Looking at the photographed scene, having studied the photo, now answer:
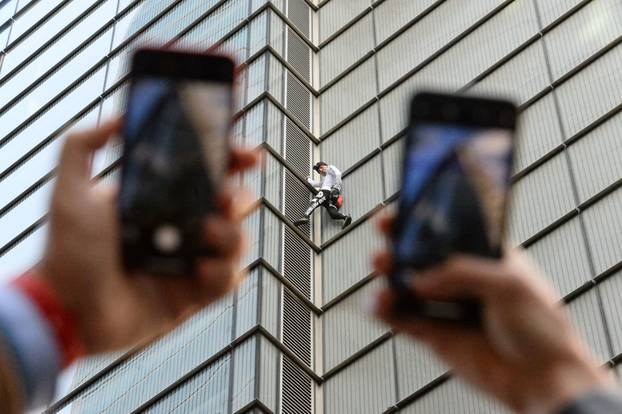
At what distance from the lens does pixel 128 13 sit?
2767 centimetres

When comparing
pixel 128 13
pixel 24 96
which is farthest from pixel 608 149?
pixel 24 96

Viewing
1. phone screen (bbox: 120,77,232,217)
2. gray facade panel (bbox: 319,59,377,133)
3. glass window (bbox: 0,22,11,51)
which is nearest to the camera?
phone screen (bbox: 120,77,232,217)

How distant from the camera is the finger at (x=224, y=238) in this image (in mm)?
3064

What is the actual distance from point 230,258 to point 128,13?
25323 millimetres

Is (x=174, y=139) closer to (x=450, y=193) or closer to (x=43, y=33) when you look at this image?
(x=450, y=193)

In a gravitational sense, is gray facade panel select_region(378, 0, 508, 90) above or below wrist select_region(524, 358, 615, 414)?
above

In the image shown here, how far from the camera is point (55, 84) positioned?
27.6m

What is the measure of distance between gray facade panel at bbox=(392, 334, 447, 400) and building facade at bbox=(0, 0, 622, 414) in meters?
0.03

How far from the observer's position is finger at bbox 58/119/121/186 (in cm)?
315

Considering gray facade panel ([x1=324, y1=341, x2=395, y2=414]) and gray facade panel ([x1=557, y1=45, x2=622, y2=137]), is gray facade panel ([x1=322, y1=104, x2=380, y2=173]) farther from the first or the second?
gray facade panel ([x1=324, y1=341, x2=395, y2=414])

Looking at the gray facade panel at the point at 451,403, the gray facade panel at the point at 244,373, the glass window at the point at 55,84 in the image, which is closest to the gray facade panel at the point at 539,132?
the gray facade panel at the point at 451,403

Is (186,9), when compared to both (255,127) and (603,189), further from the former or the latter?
(603,189)

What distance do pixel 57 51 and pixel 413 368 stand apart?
1529 centimetres

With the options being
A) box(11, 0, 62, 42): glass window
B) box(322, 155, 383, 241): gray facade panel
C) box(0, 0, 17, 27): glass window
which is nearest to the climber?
box(322, 155, 383, 241): gray facade panel
